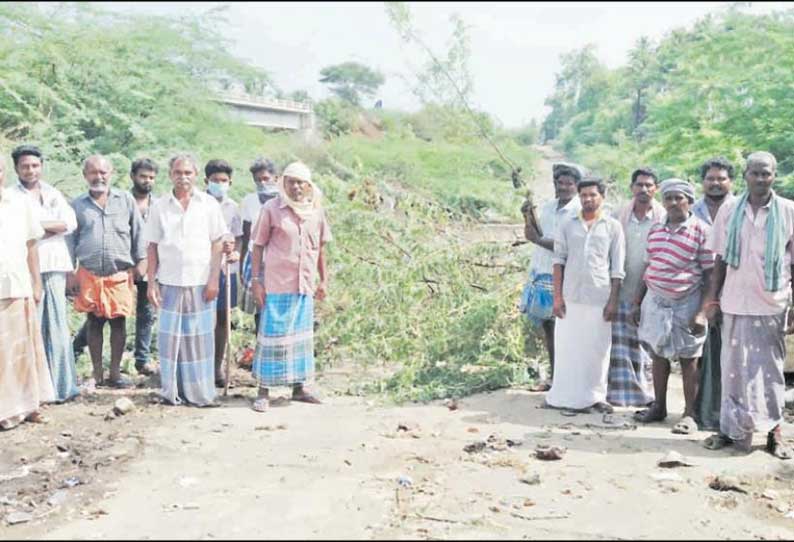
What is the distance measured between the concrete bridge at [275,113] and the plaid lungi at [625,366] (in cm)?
1254

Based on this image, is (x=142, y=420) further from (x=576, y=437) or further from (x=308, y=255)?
(x=576, y=437)

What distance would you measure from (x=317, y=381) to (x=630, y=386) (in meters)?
2.67

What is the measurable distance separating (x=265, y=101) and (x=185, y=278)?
653 inches

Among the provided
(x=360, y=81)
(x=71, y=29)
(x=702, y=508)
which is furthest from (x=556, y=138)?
(x=360, y=81)

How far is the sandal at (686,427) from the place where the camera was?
5355 mm

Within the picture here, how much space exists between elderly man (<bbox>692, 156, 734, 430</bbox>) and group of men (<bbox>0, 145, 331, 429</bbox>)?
2697mm

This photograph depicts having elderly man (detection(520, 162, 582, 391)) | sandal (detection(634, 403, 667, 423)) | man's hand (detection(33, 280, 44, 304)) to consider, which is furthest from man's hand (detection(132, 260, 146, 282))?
sandal (detection(634, 403, 667, 423))

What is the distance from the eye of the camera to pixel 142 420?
5738 mm

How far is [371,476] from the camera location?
4.50m

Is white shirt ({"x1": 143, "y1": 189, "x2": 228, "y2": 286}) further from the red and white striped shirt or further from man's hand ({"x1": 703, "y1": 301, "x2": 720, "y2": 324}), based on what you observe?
man's hand ({"x1": 703, "y1": 301, "x2": 720, "y2": 324})

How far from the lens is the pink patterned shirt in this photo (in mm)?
5984

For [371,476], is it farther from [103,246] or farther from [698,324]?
[103,246]

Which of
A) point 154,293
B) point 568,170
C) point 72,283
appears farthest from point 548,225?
point 72,283

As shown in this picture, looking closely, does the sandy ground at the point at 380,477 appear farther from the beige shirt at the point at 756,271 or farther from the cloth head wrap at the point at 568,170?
the cloth head wrap at the point at 568,170
